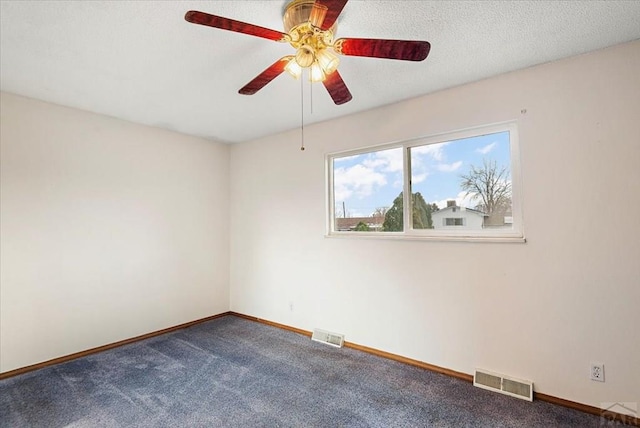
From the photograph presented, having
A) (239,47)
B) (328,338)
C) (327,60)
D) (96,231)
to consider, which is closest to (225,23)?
(327,60)

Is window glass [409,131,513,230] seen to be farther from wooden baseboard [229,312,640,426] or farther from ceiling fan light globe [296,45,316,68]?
ceiling fan light globe [296,45,316,68]

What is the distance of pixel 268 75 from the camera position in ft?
5.87

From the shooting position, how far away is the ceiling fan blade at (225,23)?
4.18 feet

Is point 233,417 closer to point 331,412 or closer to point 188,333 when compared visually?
point 331,412

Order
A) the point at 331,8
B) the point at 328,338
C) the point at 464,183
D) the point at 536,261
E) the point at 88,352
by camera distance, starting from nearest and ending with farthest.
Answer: the point at 331,8 → the point at 536,261 → the point at 464,183 → the point at 88,352 → the point at 328,338

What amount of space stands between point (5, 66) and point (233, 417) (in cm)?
295

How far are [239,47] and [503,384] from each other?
306 centimetres

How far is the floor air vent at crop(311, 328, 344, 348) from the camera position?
123 inches

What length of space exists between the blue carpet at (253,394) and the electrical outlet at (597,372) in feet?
0.85

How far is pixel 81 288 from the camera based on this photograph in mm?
2947

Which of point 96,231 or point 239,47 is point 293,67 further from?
point 96,231

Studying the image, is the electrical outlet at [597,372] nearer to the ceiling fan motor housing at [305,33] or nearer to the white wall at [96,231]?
the ceiling fan motor housing at [305,33]

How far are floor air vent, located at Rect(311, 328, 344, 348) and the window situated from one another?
1.08 m

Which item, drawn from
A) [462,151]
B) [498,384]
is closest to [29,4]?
[462,151]
